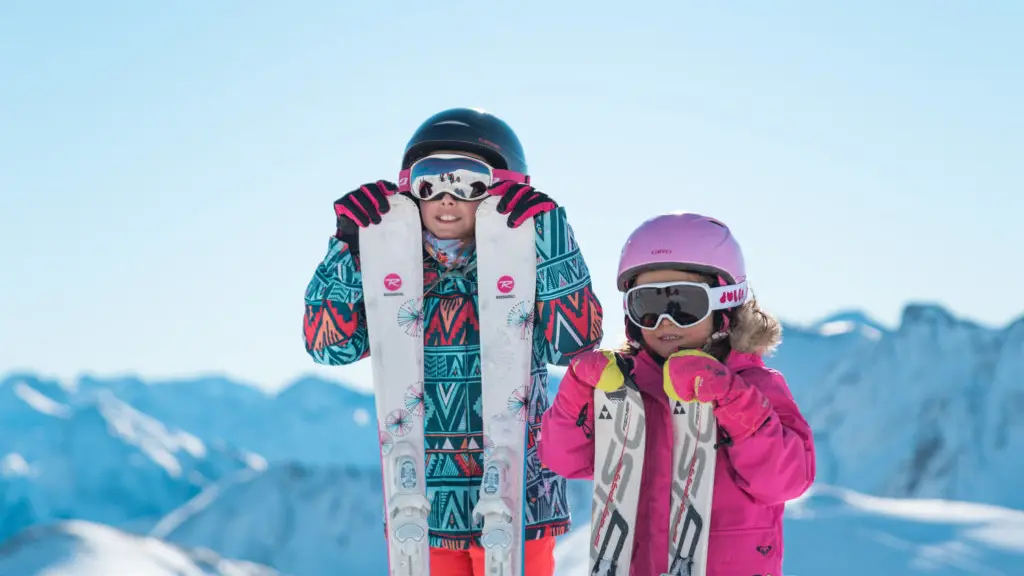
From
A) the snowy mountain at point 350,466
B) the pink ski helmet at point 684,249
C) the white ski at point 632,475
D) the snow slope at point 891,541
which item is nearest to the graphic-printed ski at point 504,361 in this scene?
the white ski at point 632,475

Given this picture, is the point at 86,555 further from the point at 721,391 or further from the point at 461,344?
the point at 721,391

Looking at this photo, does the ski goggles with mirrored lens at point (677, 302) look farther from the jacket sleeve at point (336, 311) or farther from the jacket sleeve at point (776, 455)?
the jacket sleeve at point (336, 311)

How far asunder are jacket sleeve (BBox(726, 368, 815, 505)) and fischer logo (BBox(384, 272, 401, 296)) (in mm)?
1448

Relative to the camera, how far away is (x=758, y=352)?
363 cm

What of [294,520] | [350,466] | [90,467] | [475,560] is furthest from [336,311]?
[90,467]

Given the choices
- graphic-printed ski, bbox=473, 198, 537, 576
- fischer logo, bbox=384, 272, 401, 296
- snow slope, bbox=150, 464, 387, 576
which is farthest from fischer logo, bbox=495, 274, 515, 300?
snow slope, bbox=150, 464, 387, 576

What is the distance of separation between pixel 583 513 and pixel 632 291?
34.0 meters

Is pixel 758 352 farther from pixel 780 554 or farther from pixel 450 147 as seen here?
pixel 450 147

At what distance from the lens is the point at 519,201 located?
4.12 metres

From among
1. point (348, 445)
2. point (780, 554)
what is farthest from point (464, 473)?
point (348, 445)

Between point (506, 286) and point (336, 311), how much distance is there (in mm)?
684

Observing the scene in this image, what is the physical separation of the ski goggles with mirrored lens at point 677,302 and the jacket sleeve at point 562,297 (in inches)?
15.0

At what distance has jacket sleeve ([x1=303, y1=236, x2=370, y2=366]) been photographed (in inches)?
163

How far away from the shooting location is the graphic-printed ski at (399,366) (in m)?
3.79
